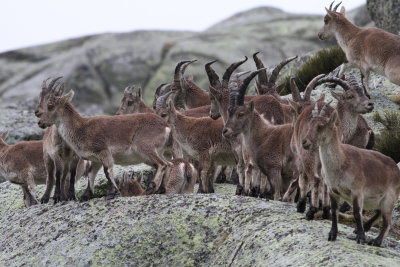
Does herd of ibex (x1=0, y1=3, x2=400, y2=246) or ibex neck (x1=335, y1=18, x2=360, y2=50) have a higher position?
ibex neck (x1=335, y1=18, x2=360, y2=50)

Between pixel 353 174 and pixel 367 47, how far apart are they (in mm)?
7189

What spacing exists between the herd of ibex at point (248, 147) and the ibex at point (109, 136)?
0.05 feet

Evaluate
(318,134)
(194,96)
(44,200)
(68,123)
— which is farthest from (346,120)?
(194,96)

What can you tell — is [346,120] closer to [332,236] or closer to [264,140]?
[264,140]

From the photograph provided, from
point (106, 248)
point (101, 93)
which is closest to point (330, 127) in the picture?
point (106, 248)

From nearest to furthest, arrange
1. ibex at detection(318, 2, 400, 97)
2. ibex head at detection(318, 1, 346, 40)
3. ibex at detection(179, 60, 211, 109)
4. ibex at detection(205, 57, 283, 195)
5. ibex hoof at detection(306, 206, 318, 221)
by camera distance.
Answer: ibex hoof at detection(306, 206, 318, 221)
ibex at detection(205, 57, 283, 195)
ibex at detection(318, 2, 400, 97)
ibex head at detection(318, 1, 346, 40)
ibex at detection(179, 60, 211, 109)

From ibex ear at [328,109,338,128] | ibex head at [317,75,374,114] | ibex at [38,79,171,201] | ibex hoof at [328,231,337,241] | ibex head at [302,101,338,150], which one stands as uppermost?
ibex ear at [328,109,338,128]

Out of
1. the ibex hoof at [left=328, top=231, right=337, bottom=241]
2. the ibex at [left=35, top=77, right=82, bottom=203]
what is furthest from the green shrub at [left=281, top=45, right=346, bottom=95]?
the ibex hoof at [left=328, top=231, right=337, bottom=241]

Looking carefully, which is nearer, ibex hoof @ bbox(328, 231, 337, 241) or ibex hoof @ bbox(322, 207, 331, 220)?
ibex hoof @ bbox(328, 231, 337, 241)

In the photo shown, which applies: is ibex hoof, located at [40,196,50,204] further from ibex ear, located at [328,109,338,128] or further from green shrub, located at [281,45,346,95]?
green shrub, located at [281,45,346,95]

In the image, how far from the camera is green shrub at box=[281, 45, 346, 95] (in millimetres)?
19156

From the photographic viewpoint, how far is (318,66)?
19.5 m

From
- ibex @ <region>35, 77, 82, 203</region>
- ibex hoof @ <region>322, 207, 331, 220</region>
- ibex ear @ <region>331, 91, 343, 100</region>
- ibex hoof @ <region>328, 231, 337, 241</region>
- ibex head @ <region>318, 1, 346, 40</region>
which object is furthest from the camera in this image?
ibex head @ <region>318, 1, 346, 40</region>

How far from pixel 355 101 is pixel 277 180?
71.2 inches
